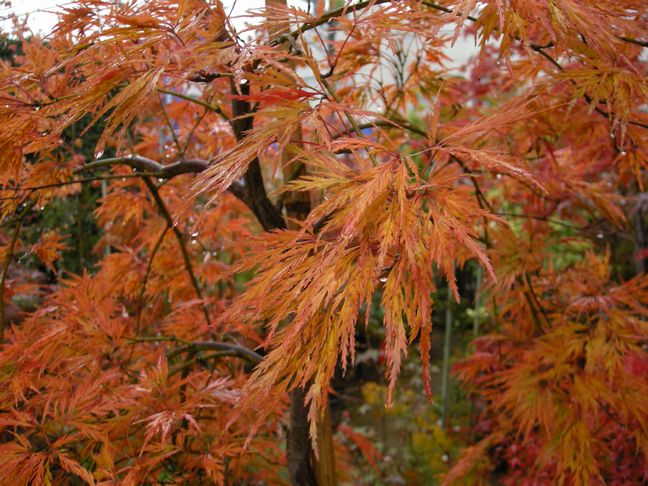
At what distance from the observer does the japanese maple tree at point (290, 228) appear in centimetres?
70

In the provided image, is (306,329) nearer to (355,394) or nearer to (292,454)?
(292,454)

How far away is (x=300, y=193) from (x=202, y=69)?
19.1 inches

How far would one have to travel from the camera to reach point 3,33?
1351mm

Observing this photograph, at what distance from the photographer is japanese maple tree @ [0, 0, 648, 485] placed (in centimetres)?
70

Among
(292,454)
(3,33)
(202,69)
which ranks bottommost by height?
(292,454)

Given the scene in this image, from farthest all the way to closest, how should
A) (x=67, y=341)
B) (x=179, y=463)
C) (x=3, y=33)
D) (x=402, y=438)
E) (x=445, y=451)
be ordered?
(x=402, y=438), (x=445, y=451), (x=3, y=33), (x=179, y=463), (x=67, y=341)

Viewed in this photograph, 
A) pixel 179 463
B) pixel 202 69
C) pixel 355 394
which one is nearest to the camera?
pixel 202 69

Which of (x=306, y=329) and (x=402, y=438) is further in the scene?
(x=402, y=438)

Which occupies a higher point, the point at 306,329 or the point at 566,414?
the point at 306,329

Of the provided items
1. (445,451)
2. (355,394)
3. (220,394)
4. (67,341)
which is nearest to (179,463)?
(220,394)

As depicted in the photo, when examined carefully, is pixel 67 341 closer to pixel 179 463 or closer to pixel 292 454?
pixel 179 463

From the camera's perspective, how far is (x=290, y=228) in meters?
1.24

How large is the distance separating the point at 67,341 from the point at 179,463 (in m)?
0.35

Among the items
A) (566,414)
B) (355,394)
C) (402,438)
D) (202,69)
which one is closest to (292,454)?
(566,414)
